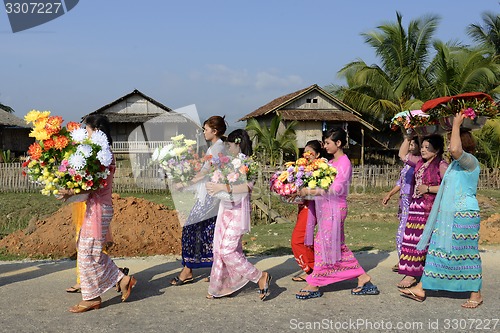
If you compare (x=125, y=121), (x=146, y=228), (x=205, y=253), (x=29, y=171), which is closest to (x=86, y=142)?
(x=29, y=171)

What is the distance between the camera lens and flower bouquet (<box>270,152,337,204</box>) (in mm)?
5598

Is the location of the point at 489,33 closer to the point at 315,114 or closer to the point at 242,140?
the point at 315,114

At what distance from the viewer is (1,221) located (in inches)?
599

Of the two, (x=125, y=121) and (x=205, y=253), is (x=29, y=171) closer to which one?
(x=205, y=253)

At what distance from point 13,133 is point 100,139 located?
1371 inches

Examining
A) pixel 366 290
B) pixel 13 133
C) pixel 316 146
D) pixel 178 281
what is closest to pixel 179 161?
pixel 178 281

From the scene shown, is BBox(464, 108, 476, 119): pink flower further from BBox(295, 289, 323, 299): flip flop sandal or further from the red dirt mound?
the red dirt mound

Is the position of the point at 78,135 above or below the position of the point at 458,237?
above

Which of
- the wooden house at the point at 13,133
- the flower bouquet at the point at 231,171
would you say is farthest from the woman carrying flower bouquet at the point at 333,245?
the wooden house at the point at 13,133

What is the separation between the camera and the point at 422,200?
19.3ft

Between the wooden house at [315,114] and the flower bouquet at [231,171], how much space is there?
23.2 meters

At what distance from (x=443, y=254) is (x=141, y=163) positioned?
1712 centimetres

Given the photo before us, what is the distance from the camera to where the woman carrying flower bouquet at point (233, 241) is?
5.54m

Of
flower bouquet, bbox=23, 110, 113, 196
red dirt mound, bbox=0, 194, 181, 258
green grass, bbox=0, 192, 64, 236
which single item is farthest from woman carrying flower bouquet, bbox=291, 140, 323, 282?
green grass, bbox=0, 192, 64, 236
